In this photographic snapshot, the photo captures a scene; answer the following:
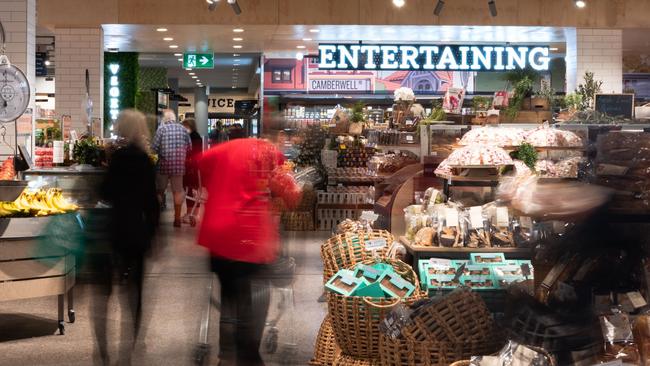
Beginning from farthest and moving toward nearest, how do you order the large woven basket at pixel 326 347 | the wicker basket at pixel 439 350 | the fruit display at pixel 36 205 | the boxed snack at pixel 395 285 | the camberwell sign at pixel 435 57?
the camberwell sign at pixel 435 57, the fruit display at pixel 36 205, the large woven basket at pixel 326 347, the boxed snack at pixel 395 285, the wicker basket at pixel 439 350

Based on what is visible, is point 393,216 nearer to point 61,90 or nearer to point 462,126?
point 462,126

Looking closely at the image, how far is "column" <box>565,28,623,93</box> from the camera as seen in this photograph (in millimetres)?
14258

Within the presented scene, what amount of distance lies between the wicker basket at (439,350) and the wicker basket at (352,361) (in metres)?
0.48

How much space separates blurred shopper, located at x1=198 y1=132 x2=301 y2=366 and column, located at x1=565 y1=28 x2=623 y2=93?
994 cm

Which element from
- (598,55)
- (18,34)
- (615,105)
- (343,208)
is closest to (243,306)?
(615,105)

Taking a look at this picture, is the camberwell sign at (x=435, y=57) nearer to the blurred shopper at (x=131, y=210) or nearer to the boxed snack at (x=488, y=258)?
the blurred shopper at (x=131, y=210)

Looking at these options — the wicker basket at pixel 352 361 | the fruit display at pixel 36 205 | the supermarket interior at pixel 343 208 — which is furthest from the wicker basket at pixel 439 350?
the fruit display at pixel 36 205

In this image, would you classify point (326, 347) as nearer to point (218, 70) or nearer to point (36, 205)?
point (36, 205)

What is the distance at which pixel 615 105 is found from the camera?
841cm

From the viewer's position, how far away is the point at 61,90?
578 inches

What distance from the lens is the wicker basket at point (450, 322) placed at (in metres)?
4.15

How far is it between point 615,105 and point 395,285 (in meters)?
4.41

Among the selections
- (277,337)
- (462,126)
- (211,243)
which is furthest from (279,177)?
(462,126)

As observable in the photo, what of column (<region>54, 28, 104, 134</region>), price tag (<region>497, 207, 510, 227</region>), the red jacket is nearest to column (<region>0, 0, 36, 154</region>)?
column (<region>54, 28, 104, 134</region>)
